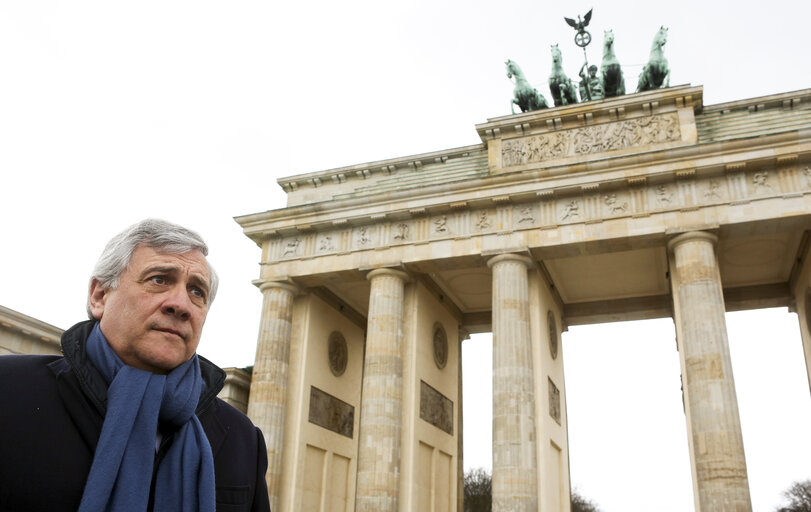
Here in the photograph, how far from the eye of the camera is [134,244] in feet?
7.63

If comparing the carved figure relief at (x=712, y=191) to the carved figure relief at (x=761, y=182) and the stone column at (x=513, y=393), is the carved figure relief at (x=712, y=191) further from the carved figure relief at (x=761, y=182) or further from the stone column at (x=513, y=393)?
the stone column at (x=513, y=393)

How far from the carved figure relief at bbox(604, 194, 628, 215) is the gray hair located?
19713 mm

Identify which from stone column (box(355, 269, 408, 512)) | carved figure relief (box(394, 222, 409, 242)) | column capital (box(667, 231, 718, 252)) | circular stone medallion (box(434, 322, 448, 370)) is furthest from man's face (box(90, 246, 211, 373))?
circular stone medallion (box(434, 322, 448, 370))

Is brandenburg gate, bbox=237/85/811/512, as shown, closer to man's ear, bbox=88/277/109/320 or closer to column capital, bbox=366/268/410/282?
column capital, bbox=366/268/410/282

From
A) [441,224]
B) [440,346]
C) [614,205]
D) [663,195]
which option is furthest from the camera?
[440,346]

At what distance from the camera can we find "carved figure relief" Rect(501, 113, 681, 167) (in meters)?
21.7

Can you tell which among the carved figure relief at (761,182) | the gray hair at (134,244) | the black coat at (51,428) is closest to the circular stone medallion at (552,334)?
the carved figure relief at (761,182)

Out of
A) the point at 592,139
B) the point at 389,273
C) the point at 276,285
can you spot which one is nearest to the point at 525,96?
the point at 592,139

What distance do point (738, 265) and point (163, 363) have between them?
25.4 m

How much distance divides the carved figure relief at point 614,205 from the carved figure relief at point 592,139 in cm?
201

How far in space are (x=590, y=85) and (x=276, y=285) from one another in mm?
14304

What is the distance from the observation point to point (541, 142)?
2302 cm

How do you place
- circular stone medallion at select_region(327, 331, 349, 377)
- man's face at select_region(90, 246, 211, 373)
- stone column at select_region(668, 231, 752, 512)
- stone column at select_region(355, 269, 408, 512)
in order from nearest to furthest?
man's face at select_region(90, 246, 211, 373) < stone column at select_region(668, 231, 752, 512) < stone column at select_region(355, 269, 408, 512) < circular stone medallion at select_region(327, 331, 349, 377)

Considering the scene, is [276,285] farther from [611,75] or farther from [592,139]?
[611,75]
